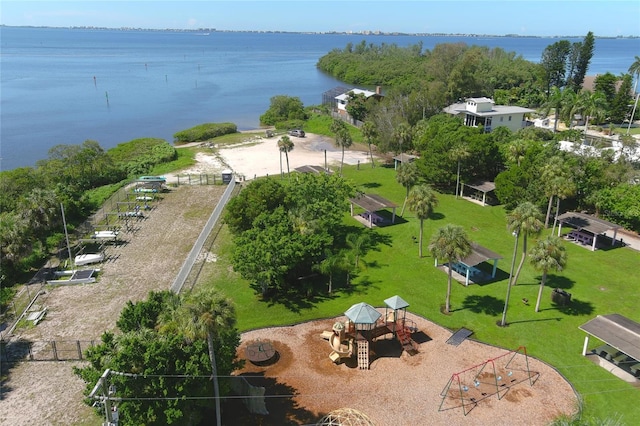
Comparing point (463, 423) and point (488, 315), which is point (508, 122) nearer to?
point (488, 315)

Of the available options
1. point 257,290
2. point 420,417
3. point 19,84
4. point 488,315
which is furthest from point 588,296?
point 19,84

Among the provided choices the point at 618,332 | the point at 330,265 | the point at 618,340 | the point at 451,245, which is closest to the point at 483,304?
the point at 451,245

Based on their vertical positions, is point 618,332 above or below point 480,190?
above

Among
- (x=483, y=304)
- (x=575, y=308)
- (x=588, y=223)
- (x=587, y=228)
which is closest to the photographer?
(x=575, y=308)

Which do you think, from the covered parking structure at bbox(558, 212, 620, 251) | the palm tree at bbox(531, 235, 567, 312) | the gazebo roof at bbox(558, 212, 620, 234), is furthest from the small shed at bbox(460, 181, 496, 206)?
the palm tree at bbox(531, 235, 567, 312)

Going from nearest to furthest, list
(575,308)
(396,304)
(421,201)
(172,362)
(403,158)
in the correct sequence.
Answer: (172,362), (396,304), (575,308), (421,201), (403,158)

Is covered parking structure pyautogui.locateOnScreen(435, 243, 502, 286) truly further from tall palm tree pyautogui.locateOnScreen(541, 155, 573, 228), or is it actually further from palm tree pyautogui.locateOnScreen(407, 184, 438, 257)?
tall palm tree pyautogui.locateOnScreen(541, 155, 573, 228)

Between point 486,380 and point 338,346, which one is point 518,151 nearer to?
point 486,380

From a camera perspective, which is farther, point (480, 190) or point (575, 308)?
point (480, 190)
